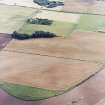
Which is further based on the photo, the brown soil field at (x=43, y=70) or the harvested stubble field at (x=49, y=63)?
the brown soil field at (x=43, y=70)

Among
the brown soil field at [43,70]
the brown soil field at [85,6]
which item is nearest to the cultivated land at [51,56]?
the brown soil field at [43,70]

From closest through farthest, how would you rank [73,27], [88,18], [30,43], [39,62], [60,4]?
[39,62]
[30,43]
[73,27]
[88,18]
[60,4]

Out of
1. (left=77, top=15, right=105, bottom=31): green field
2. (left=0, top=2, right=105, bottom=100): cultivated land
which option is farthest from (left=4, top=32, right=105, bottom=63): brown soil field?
(left=77, top=15, right=105, bottom=31): green field

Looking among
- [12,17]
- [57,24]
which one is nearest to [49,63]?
[57,24]

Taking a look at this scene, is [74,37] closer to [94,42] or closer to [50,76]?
[94,42]

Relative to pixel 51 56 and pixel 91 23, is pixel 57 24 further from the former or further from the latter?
pixel 51 56

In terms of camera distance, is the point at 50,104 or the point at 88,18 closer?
the point at 50,104

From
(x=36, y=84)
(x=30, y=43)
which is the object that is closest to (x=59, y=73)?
(x=36, y=84)

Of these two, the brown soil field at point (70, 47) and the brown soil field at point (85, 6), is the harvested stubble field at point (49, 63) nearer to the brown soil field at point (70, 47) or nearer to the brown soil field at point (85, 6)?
the brown soil field at point (70, 47)
